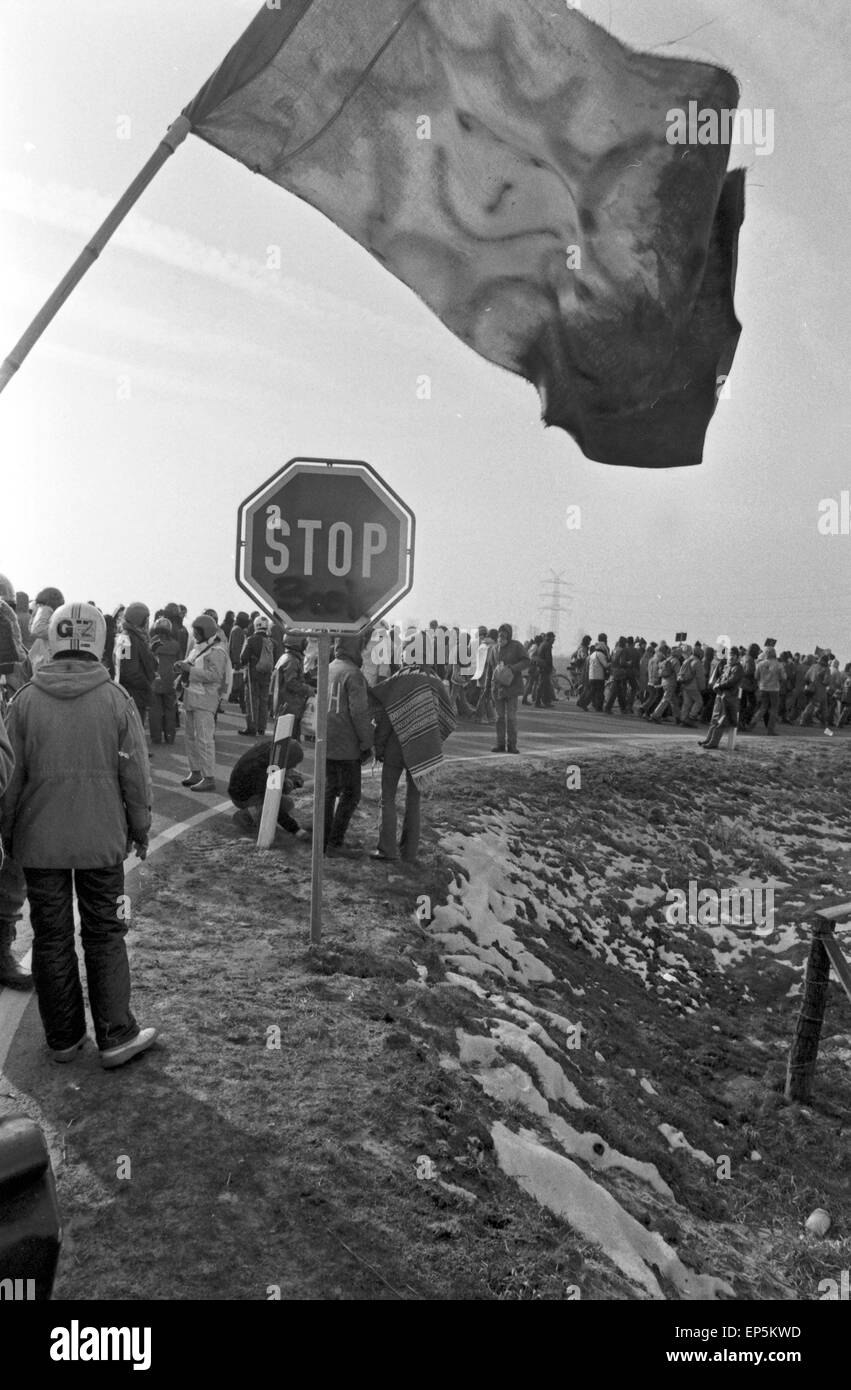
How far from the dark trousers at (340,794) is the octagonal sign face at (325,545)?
2983 mm

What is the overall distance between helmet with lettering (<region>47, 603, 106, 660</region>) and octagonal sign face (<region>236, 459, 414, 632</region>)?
1.23 metres

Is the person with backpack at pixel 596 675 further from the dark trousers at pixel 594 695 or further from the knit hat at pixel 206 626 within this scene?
the knit hat at pixel 206 626

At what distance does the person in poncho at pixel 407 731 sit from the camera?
28.9ft

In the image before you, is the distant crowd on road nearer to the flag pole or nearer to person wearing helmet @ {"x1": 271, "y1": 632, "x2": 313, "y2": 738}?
person wearing helmet @ {"x1": 271, "y1": 632, "x2": 313, "y2": 738}

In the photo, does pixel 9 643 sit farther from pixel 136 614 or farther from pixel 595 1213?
pixel 595 1213

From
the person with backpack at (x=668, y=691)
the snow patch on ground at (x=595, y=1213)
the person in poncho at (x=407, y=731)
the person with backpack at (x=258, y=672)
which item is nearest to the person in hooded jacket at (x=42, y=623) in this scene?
the person in poncho at (x=407, y=731)

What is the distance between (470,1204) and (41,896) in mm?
2310

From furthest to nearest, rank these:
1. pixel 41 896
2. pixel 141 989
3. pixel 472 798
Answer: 1. pixel 472 798
2. pixel 141 989
3. pixel 41 896

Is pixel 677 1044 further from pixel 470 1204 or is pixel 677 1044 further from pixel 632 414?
pixel 632 414

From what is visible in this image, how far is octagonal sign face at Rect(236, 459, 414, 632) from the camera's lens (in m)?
5.77

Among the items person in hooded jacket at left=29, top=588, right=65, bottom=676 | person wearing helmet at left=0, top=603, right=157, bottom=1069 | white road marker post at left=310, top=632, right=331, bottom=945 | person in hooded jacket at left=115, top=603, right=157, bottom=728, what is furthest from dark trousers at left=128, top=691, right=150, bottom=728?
person wearing helmet at left=0, top=603, right=157, bottom=1069

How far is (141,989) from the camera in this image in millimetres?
5703

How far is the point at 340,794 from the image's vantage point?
9.05 meters
